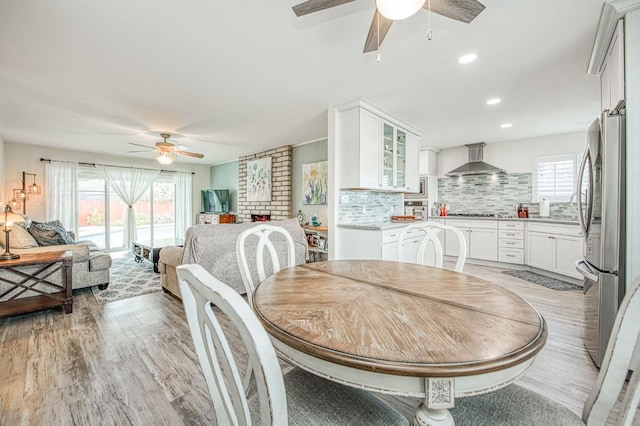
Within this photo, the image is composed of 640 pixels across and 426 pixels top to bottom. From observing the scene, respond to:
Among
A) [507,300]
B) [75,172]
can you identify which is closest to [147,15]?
[507,300]

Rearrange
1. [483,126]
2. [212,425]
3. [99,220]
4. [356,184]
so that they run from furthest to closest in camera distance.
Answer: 1. [99,220]
2. [483,126]
3. [356,184]
4. [212,425]

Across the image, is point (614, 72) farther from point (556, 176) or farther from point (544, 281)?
point (556, 176)

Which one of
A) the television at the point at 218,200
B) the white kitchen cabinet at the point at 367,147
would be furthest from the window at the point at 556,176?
the television at the point at 218,200

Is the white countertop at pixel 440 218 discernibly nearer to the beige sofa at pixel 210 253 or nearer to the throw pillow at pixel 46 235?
the beige sofa at pixel 210 253

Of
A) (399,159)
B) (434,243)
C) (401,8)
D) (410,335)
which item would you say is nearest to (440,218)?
(399,159)

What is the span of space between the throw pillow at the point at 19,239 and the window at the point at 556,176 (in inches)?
303

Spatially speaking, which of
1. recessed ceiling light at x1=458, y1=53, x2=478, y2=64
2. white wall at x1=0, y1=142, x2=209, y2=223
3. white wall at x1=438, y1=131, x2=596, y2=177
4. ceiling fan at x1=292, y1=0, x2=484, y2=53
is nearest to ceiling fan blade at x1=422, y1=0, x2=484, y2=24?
ceiling fan at x1=292, y1=0, x2=484, y2=53

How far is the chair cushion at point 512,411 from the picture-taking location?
32.4 inches

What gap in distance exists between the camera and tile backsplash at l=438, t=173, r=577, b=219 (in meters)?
4.97

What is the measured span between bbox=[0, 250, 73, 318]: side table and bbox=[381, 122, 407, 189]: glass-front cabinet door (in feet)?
12.6

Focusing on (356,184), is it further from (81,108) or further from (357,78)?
(81,108)

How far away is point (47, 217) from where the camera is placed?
5.63 meters

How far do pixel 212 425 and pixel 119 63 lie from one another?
2832mm

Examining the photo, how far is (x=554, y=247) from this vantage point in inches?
164
